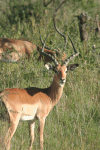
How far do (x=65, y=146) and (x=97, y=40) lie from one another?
4.66 meters

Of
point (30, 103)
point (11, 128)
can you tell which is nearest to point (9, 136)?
point (11, 128)

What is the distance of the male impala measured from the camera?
12.9 feet

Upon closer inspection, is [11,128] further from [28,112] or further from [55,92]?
[55,92]

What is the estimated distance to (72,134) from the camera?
4.25 m

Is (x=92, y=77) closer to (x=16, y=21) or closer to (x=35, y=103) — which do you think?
(x=35, y=103)

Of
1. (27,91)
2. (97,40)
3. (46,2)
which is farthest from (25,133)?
(46,2)

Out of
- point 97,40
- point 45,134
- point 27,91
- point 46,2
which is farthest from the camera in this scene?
point 46,2

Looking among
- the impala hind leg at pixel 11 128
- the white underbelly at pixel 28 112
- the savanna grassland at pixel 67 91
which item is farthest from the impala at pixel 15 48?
the impala hind leg at pixel 11 128

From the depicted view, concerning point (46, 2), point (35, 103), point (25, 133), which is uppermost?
point (46, 2)

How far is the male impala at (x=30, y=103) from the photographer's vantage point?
3.92 meters

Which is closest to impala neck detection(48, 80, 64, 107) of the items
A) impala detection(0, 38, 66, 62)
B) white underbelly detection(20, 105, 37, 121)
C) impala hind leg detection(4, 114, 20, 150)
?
white underbelly detection(20, 105, 37, 121)

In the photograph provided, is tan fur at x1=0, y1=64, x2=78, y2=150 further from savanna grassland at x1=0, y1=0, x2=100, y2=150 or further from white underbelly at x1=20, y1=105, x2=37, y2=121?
savanna grassland at x1=0, y1=0, x2=100, y2=150

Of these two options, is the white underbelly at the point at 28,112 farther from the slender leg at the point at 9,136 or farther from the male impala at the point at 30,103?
the slender leg at the point at 9,136

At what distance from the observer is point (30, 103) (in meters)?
4.25
